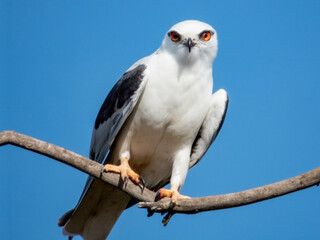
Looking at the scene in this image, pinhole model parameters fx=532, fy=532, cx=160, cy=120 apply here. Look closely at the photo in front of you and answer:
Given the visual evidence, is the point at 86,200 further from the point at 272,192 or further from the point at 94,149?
the point at 272,192

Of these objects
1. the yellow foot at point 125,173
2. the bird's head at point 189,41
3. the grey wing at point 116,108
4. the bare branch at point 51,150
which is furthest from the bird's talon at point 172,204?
the bird's head at point 189,41

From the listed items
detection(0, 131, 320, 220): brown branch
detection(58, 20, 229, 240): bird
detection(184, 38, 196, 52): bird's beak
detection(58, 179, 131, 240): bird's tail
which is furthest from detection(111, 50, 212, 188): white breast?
detection(0, 131, 320, 220): brown branch

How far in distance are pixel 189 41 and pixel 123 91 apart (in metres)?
0.84

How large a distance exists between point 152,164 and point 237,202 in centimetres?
166

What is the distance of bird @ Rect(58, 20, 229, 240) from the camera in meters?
5.38

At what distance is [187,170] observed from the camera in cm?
577

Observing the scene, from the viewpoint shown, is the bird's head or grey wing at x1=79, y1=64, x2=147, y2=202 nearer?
grey wing at x1=79, y1=64, x2=147, y2=202

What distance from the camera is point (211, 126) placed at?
19.1 ft

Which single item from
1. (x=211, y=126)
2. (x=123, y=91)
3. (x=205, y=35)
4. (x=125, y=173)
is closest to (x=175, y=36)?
(x=205, y=35)

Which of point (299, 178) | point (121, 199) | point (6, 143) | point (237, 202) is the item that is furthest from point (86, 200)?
point (299, 178)

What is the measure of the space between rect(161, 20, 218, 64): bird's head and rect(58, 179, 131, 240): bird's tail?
5.25ft

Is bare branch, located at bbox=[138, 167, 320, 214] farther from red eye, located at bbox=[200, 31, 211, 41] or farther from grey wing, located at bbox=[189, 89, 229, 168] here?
red eye, located at bbox=[200, 31, 211, 41]

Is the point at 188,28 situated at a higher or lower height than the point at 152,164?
higher

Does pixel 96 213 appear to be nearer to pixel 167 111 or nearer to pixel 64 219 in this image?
pixel 64 219
